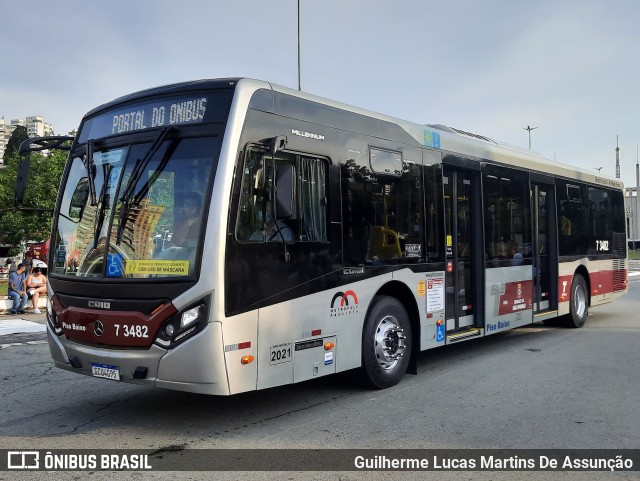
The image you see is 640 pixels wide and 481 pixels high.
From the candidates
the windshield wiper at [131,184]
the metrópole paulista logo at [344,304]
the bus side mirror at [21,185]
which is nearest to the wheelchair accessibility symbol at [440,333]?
the metrópole paulista logo at [344,304]

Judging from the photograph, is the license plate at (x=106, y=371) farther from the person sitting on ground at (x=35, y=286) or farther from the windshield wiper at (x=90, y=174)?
the person sitting on ground at (x=35, y=286)

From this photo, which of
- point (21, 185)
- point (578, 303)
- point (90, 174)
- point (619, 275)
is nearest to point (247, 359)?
point (90, 174)

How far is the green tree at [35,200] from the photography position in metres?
32.8

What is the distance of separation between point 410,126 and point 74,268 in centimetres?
431

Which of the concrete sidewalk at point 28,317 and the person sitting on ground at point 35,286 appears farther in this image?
the person sitting on ground at point 35,286

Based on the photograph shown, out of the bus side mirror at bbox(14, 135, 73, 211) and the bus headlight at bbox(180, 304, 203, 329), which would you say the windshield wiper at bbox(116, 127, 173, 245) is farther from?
the bus side mirror at bbox(14, 135, 73, 211)

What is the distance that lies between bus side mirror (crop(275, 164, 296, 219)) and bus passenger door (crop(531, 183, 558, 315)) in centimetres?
609

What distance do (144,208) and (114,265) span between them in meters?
0.57

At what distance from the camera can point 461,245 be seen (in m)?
8.30

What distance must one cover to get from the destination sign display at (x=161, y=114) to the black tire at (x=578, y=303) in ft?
28.0

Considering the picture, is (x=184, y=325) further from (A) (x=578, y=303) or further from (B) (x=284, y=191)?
(A) (x=578, y=303)

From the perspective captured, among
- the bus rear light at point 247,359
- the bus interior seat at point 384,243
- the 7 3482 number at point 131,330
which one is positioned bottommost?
the bus rear light at point 247,359

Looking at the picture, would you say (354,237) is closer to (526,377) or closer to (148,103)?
(148,103)

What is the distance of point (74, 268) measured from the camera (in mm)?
5637
